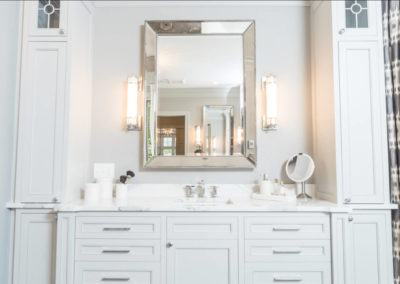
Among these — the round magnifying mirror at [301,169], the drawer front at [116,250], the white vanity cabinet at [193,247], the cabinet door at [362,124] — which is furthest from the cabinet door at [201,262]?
the cabinet door at [362,124]

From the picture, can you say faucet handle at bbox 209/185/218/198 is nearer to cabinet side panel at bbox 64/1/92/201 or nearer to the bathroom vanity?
the bathroom vanity

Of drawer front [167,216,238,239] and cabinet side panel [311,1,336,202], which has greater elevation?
cabinet side panel [311,1,336,202]

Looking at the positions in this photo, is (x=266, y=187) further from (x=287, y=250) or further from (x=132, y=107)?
(x=132, y=107)

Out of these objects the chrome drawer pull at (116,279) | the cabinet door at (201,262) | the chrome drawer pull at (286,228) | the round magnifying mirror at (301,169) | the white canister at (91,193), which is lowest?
the chrome drawer pull at (116,279)

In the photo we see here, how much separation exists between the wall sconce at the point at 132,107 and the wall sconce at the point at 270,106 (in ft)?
3.49

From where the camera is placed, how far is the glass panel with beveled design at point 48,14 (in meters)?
2.04

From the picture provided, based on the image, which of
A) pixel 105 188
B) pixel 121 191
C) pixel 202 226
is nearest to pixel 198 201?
pixel 202 226

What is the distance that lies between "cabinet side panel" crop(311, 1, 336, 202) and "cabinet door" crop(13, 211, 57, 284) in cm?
198

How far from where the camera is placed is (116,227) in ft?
6.03

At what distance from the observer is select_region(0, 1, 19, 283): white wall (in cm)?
186

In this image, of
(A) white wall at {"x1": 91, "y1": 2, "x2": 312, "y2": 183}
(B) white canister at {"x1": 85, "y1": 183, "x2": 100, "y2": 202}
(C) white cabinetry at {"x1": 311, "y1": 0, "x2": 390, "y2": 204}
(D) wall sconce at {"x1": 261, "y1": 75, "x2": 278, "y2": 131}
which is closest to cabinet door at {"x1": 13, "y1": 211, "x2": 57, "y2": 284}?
(B) white canister at {"x1": 85, "y1": 183, "x2": 100, "y2": 202}

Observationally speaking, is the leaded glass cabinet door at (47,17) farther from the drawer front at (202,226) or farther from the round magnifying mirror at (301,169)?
the round magnifying mirror at (301,169)

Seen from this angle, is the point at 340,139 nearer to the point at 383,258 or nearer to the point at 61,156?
the point at 383,258

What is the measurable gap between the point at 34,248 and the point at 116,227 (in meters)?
0.62
